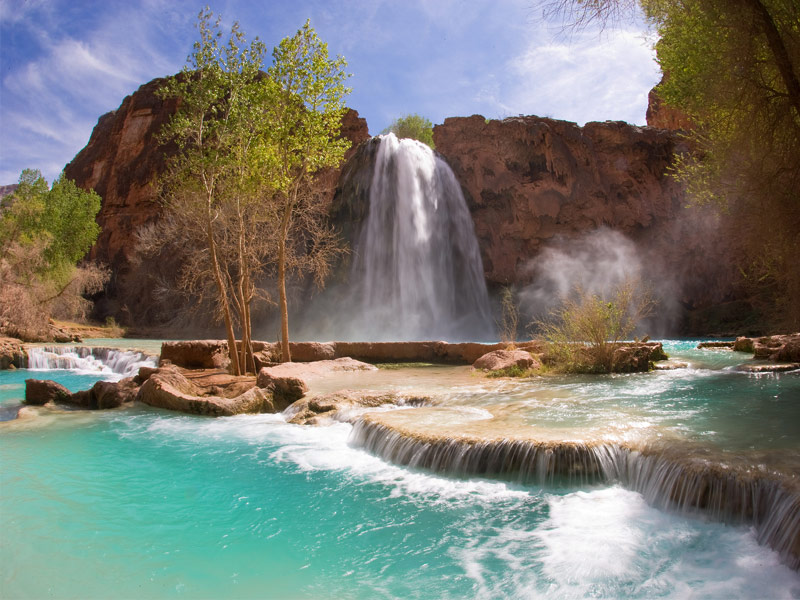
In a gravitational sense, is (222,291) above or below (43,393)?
above

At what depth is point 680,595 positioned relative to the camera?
3301mm

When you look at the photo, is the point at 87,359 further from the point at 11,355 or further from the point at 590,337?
the point at 590,337

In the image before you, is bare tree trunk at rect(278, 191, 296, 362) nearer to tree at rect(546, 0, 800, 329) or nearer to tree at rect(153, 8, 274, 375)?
tree at rect(153, 8, 274, 375)

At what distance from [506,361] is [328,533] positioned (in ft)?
24.8

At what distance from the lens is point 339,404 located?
323 inches

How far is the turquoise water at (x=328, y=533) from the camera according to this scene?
348cm

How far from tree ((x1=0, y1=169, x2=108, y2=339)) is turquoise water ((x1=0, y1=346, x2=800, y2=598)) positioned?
61.4 ft

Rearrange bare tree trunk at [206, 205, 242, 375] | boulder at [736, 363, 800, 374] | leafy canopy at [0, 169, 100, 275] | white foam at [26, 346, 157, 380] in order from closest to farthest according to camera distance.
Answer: bare tree trunk at [206, 205, 242, 375] < boulder at [736, 363, 800, 374] < white foam at [26, 346, 157, 380] < leafy canopy at [0, 169, 100, 275]

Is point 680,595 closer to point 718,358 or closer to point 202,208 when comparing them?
point 202,208

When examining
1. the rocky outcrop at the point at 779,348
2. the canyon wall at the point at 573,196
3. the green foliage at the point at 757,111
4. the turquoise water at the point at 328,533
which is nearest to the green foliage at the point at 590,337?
the green foliage at the point at 757,111

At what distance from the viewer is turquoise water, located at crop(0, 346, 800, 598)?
348 cm

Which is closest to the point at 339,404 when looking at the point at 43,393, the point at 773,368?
the point at 43,393

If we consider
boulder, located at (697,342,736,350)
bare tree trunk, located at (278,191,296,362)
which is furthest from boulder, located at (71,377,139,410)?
boulder, located at (697,342,736,350)

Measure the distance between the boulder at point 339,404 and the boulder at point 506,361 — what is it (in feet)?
10.7
